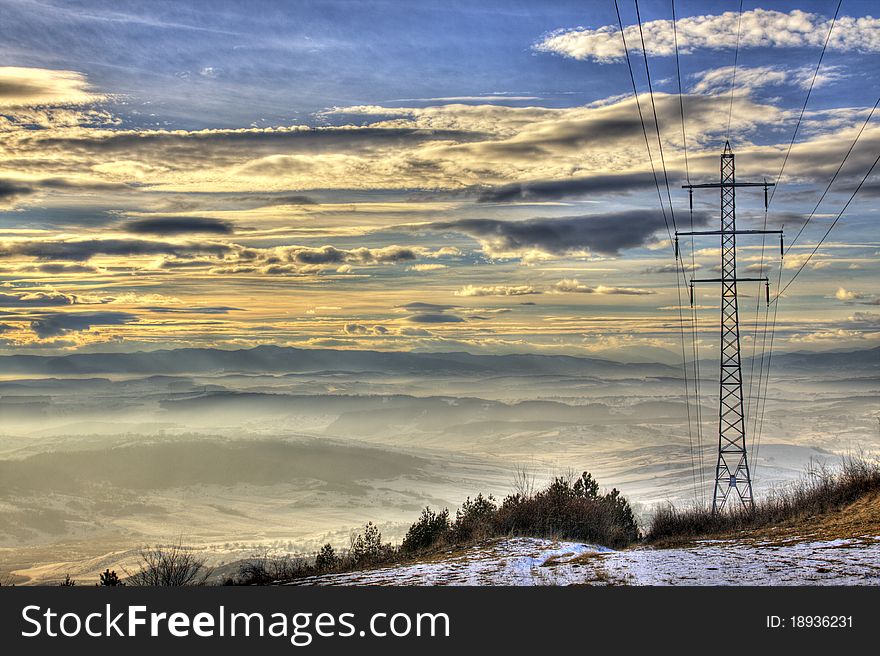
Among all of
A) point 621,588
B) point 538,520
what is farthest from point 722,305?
point 621,588

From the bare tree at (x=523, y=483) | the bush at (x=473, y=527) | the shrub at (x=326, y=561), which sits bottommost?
the shrub at (x=326, y=561)

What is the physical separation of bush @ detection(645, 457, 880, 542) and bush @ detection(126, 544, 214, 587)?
41.6 feet

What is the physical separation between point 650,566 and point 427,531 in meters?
14.1

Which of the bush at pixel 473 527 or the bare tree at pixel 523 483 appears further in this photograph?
the bare tree at pixel 523 483

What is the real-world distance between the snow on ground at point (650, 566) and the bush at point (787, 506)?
4.79 metres

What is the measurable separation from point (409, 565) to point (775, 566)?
752 centimetres

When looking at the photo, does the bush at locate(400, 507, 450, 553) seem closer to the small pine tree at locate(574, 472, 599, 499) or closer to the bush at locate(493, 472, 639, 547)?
the bush at locate(493, 472, 639, 547)

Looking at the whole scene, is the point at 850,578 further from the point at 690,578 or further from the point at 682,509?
the point at 682,509

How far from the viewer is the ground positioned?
45.3 ft

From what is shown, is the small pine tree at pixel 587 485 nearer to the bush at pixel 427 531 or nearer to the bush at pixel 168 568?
the bush at pixel 427 531

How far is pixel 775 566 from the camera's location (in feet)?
47.4

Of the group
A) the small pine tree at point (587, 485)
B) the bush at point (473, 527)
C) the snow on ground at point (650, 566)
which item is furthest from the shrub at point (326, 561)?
the small pine tree at point (587, 485)

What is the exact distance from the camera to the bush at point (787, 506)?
22.3 meters

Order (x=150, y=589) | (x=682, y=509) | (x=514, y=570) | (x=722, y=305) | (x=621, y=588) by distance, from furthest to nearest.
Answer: (x=722, y=305) < (x=682, y=509) < (x=514, y=570) < (x=150, y=589) < (x=621, y=588)
